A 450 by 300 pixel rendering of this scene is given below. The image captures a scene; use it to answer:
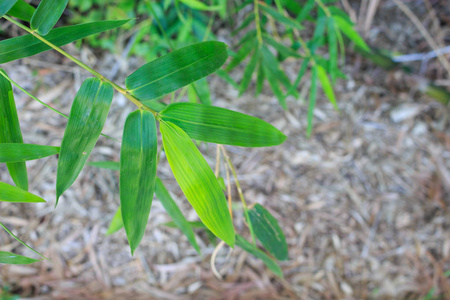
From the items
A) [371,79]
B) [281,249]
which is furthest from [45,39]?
[371,79]

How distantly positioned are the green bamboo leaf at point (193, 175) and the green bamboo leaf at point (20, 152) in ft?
0.41

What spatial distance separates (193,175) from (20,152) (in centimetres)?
18

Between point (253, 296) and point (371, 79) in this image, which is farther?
point (371, 79)

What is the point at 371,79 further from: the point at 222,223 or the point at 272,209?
the point at 222,223

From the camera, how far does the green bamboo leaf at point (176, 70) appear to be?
1.07ft

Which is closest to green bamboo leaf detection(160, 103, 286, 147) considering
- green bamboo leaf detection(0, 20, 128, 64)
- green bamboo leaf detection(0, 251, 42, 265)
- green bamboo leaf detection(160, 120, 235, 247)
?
green bamboo leaf detection(160, 120, 235, 247)

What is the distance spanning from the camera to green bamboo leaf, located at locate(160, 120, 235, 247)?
1.05 ft

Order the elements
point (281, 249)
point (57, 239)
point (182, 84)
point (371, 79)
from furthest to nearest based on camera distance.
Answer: point (371, 79), point (57, 239), point (281, 249), point (182, 84)

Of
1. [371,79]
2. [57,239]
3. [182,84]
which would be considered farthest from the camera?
[371,79]

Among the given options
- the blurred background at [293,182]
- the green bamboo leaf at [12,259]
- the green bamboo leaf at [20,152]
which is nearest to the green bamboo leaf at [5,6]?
the green bamboo leaf at [20,152]

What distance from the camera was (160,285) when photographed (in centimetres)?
95

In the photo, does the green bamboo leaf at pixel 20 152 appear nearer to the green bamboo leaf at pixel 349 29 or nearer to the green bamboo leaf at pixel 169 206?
the green bamboo leaf at pixel 169 206

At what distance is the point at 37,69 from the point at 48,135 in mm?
210

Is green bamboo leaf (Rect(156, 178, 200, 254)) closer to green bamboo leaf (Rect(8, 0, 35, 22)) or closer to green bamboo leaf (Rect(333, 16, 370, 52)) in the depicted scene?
green bamboo leaf (Rect(8, 0, 35, 22))
